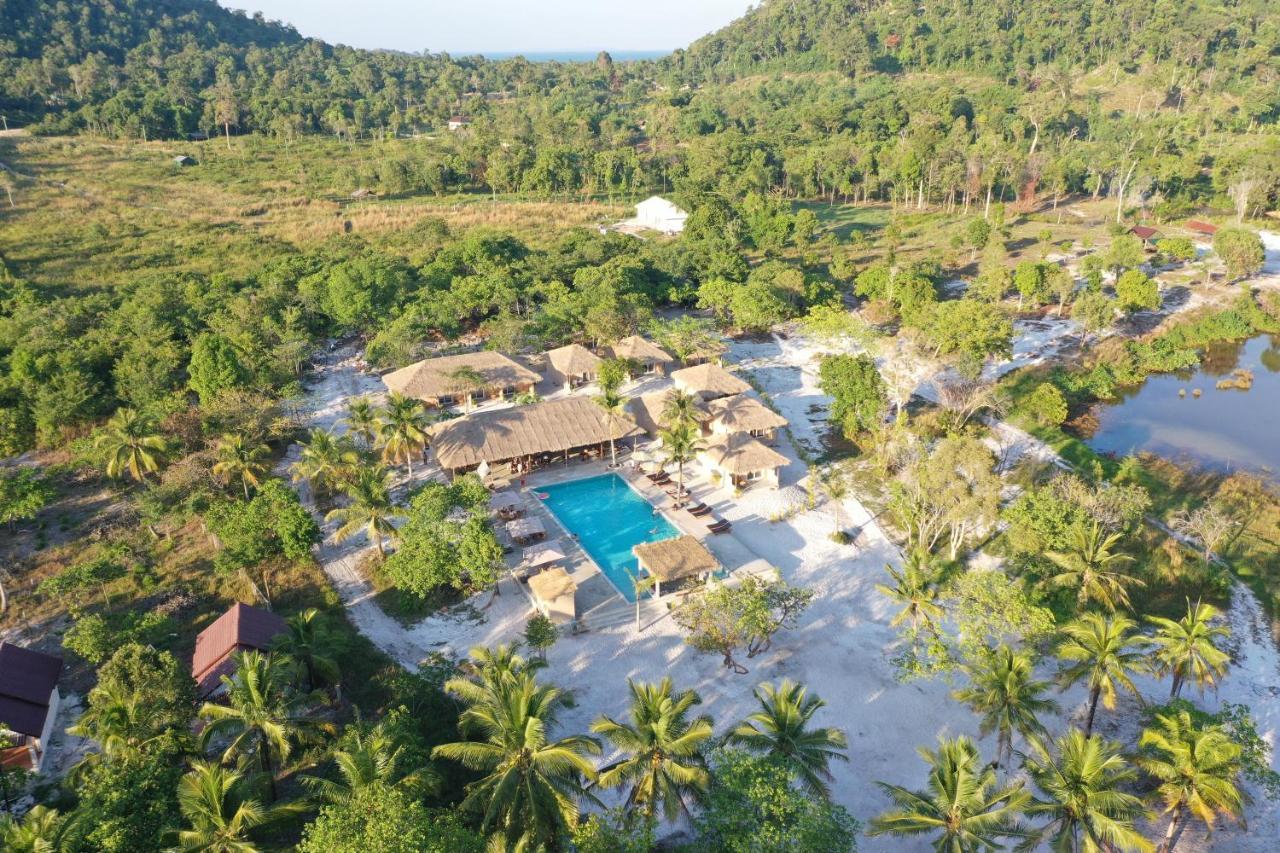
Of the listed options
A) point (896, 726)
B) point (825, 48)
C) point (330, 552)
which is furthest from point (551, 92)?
point (896, 726)

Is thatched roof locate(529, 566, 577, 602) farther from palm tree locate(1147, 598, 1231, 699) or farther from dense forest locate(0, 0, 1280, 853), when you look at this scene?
palm tree locate(1147, 598, 1231, 699)

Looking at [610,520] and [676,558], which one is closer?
[676,558]

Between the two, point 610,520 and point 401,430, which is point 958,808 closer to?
point 610,520

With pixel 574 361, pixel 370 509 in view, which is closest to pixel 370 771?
pixel 370 509

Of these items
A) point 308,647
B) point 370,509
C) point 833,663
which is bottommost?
point 833,663

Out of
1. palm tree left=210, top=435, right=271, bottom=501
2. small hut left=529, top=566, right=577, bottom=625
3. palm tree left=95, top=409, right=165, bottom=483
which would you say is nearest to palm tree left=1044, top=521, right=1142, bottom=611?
small hut left=529, top=566, right=577, bottom=625

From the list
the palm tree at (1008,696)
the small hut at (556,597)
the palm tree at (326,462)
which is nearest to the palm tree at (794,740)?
the palm tree at (1008,696)
